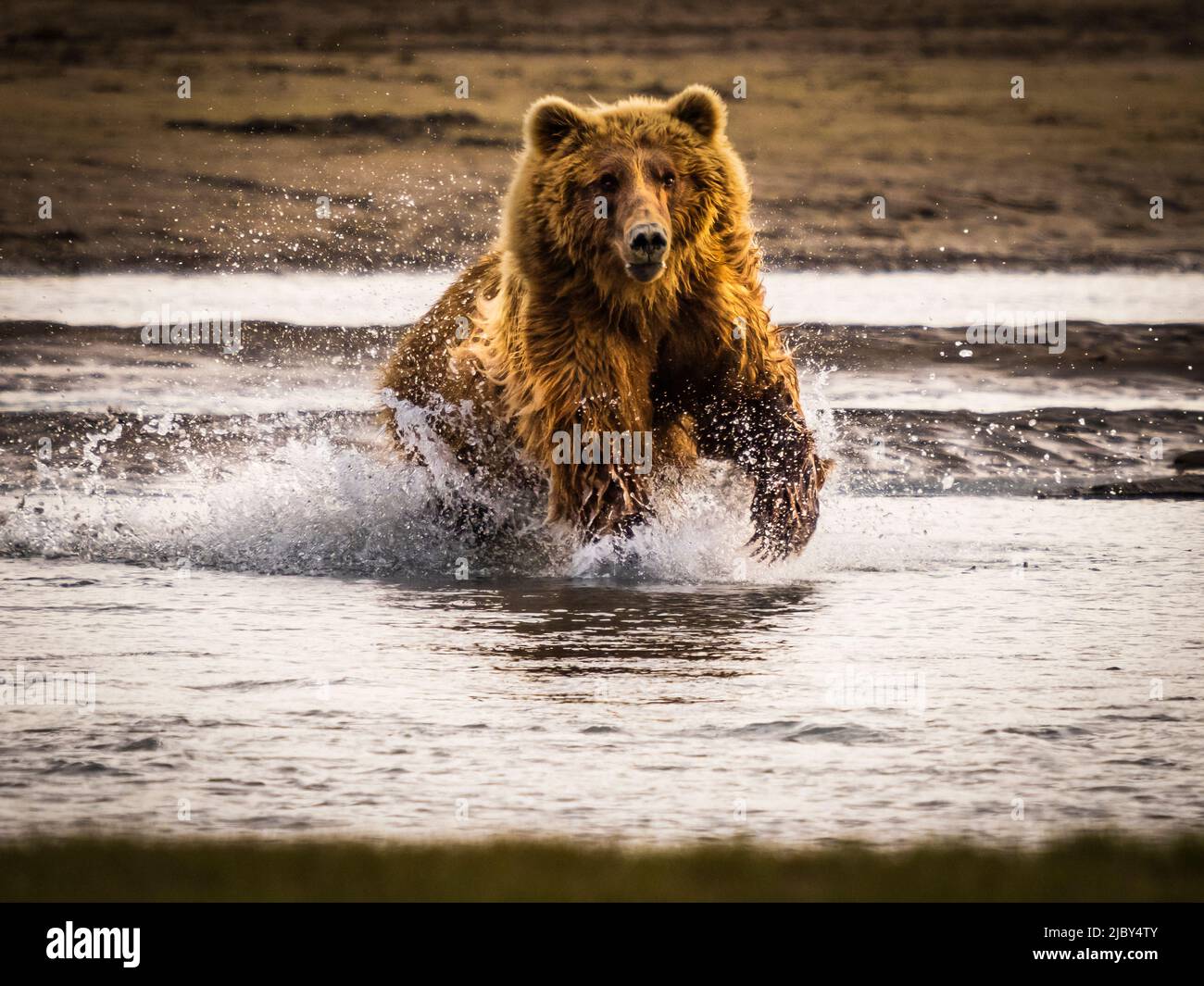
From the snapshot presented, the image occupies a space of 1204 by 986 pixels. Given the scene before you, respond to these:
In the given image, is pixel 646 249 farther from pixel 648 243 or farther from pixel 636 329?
pixel 636 329

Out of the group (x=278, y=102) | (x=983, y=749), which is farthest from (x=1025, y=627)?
(x=278, y=102)

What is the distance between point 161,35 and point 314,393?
360 inches

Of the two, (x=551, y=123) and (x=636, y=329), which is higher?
(x=551, y=123)

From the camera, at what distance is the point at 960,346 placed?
15.0 meters

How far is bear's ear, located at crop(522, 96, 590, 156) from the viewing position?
26.0 ft

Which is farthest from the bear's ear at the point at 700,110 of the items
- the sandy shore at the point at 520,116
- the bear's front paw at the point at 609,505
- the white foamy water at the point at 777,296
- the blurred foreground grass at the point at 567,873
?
the sandy shore at the point at 520,116

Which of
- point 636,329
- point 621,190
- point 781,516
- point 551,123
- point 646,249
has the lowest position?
point 781,516

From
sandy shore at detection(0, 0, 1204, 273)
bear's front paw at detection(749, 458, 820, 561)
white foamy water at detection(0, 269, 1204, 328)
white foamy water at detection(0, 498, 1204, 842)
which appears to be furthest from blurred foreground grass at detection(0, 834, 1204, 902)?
sandy shore at detection(0, 0, 1204, 273)

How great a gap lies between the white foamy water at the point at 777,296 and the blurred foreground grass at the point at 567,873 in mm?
11773

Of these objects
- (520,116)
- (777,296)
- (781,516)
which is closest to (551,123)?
(781,516)

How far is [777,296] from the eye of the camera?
16250 millimetres

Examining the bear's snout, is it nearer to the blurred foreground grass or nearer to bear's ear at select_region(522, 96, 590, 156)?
bear's ear at select_region(522, 96, 590, 156)

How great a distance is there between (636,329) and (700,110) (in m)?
1.03

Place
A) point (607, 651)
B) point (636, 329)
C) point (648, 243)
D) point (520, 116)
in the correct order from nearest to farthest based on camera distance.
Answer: point (607, 651) < point (648, 243) < point (636, 329) < point (520, 116)
